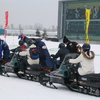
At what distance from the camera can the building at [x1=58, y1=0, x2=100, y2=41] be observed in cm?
5312

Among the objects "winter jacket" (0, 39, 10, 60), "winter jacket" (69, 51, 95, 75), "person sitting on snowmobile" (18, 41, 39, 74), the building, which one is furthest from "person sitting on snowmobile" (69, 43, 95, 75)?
the building

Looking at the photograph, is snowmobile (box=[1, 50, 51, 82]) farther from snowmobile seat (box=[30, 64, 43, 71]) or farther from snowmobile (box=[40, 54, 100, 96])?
snowmobile (box=[40, 54, 100, 96])

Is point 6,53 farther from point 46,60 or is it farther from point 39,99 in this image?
point 39,99

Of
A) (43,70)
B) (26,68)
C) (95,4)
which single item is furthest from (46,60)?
(95,4)

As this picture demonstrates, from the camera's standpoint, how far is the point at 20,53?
1252 centimetres

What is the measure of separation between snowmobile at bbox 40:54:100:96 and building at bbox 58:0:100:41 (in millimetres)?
43783

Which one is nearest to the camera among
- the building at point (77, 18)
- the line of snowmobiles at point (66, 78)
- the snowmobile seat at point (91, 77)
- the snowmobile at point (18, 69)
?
the snowmobile seat at point (91, 77)

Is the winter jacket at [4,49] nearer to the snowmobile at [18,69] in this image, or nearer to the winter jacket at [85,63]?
the snowmobile at [18,69]

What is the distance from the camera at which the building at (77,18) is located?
53125 millimetres

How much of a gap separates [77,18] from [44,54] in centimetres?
4454

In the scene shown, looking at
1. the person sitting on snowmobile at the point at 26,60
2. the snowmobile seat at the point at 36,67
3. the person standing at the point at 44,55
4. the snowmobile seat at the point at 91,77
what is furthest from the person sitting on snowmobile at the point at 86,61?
the person sitting on snowmobile at the point at 26,60

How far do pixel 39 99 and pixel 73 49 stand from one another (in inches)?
181

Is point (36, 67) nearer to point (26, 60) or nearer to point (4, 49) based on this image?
point (26, 60)

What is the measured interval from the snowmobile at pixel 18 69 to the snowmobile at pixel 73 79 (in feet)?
2.72
